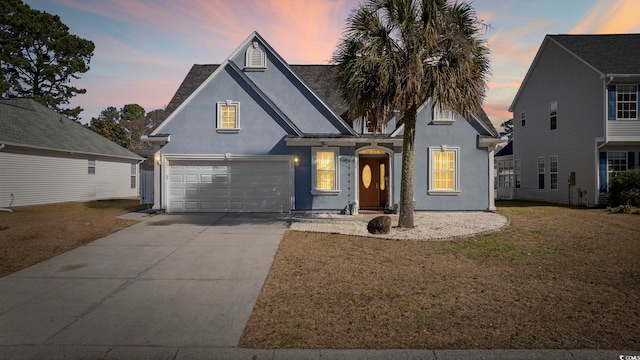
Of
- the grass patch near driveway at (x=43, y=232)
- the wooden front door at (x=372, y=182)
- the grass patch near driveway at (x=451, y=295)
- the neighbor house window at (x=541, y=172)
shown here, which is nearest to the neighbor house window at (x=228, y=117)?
the grass patch near driveway at (x=43, y=232)

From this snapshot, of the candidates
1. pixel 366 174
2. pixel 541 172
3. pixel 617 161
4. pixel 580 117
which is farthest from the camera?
pixel 541 172

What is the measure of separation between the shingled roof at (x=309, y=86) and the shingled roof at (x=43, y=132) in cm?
794

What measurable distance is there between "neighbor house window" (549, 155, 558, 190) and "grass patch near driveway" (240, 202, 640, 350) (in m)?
12.5

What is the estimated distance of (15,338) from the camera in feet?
13.5

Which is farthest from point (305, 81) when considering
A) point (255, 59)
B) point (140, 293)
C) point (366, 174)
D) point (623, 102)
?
point (623, 102)

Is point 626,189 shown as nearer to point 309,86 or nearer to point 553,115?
point 553,115

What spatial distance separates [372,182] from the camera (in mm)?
15703

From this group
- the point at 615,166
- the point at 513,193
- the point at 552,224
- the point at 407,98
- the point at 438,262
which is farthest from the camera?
the point at 513,193

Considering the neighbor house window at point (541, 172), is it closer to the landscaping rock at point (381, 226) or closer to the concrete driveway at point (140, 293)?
the landscaping rock at point (381, 226)

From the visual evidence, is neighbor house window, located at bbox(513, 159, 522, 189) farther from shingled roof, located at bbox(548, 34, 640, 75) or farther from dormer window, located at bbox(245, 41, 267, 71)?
dormer window, located at bbox(245, 41, 267, 71)

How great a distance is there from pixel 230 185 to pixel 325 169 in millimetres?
4274

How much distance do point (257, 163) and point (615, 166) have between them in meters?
18.7

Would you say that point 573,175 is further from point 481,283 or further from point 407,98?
point 481,283

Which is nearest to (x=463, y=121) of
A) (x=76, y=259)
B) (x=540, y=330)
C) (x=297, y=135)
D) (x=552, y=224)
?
(x=552, y=224)
